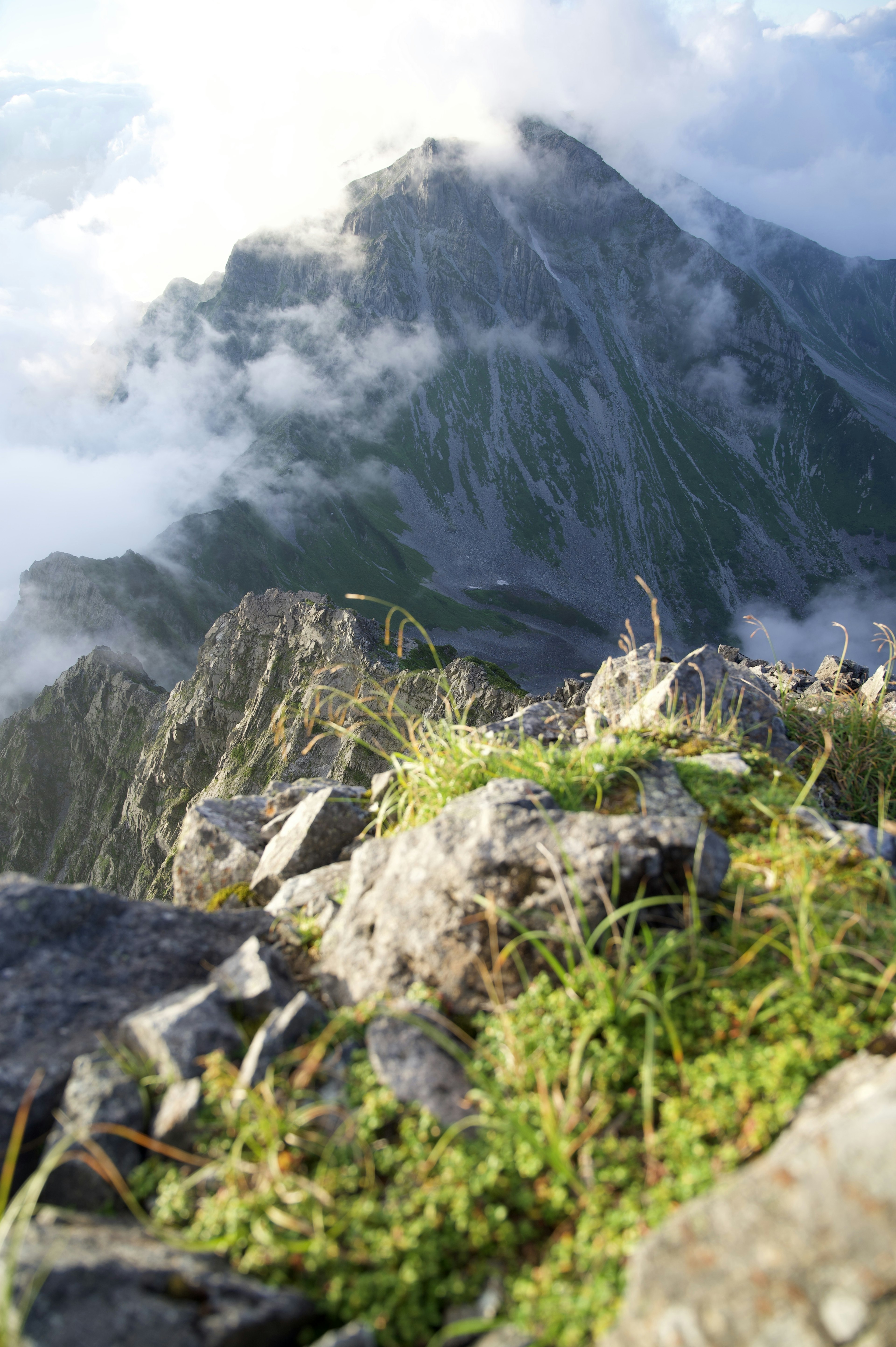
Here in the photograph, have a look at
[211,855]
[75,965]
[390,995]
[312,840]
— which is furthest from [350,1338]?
[211,855]

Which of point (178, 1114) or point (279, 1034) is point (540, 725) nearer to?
point (279, 1034)

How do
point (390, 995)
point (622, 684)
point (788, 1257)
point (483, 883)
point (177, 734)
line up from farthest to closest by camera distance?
point (177, 734) < point (622, 684) < point (483, 883) < point (390, 995) < point (788, 1257)

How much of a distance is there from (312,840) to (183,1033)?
341cm

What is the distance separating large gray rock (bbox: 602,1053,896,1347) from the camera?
243cm

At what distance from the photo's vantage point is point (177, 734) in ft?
211

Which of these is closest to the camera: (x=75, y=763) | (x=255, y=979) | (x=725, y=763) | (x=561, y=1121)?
(x=561, y=1121)

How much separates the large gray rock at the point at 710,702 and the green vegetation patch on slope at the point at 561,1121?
3145 millimetres

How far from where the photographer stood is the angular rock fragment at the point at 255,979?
15.8ft

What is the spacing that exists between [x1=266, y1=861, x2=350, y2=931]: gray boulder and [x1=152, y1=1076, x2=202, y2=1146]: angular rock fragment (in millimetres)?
2002

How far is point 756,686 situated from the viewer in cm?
920

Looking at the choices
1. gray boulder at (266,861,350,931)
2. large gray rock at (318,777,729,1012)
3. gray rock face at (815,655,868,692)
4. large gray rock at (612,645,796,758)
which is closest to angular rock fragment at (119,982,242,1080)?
large gray rock at (318,777,729,1012)

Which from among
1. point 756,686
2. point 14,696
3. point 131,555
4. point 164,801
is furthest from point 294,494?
point 756,686

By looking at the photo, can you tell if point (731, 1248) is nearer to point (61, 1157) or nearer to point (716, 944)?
point (716, 944)

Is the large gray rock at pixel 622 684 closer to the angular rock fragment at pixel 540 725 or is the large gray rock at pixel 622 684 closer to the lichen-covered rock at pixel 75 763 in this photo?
the angular rock fragment at pixel 540 725
